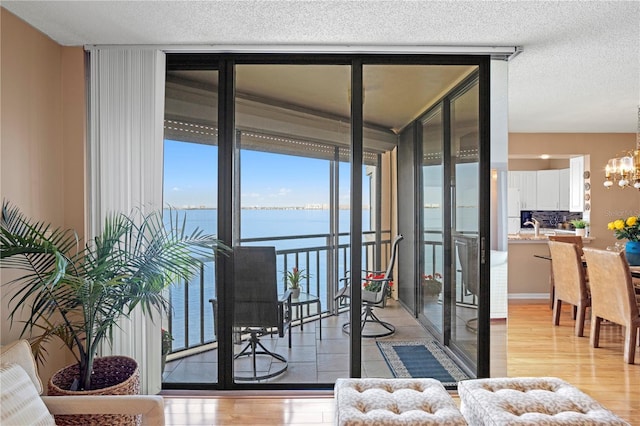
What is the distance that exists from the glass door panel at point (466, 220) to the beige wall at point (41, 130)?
2728 millimetres

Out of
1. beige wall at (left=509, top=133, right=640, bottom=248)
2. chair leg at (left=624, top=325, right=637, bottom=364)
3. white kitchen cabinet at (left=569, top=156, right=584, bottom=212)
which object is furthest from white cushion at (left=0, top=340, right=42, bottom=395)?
white kitchen cabinet at (left=569, top=156, right=584, bottom=212)

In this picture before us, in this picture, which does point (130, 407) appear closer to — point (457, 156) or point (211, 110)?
point (211, 110)

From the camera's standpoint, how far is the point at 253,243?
11.2 ft

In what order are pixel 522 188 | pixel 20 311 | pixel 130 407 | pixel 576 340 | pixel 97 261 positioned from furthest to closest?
pixel 522 188 → pixel 576 340 → pixel 20 311 → pixel 97 261 → pixel 130 407

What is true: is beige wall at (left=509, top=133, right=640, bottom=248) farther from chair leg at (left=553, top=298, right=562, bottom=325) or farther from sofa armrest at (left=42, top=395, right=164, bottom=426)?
sofa armrest at (left=42, top=395, right=164, bottom=426)

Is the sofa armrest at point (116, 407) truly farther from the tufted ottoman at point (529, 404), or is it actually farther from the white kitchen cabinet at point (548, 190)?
the white kitchen cabinet at point (548, 190)

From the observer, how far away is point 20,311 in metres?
2.82

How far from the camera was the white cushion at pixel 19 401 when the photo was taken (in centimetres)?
186

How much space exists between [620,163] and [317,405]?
4.16 meters

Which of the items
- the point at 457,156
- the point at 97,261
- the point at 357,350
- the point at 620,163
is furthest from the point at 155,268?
the point at 620,163

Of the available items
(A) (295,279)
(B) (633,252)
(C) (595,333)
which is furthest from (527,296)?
(A) (295,279)

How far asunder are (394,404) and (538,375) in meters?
2.11

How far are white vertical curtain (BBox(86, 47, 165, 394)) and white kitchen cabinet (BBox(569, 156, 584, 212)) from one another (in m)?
6.08

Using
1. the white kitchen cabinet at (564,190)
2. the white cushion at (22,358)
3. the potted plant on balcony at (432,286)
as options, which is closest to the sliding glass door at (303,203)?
the potted plant on balcony at (432,286)
